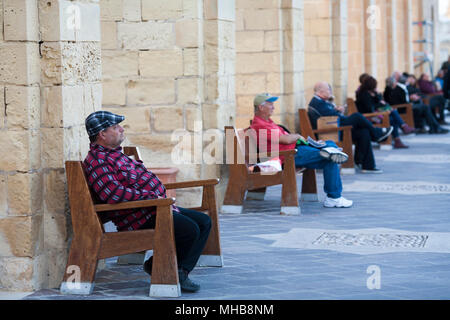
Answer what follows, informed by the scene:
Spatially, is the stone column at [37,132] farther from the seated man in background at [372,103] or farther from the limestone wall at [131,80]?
the seated man in background at [372,103]

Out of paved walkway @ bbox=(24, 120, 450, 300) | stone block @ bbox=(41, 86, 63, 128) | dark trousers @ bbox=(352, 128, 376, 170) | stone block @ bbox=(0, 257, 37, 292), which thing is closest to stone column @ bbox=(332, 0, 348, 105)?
dark trousers @ bbox=(352, 128, 376, 170)

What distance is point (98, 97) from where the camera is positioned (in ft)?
19.7

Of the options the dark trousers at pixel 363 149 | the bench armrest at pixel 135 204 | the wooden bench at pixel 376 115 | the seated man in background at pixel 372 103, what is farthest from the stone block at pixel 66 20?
the seated man in background at pixel 372 103

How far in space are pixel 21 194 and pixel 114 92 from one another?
10.3 feet

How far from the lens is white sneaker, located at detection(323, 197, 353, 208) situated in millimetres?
8547

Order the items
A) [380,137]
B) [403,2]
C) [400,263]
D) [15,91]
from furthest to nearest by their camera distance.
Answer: [403,2] → [380,137] → [400,263] → [15,91]

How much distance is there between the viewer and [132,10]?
828 cm

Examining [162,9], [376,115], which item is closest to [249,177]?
[162,9]

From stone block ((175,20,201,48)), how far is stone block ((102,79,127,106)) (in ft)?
2.17

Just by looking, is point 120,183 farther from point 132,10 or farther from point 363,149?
point 363,149

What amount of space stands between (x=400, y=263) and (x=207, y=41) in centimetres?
332
